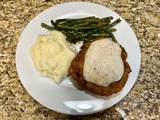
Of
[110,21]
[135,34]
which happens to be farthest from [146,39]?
[110,21]

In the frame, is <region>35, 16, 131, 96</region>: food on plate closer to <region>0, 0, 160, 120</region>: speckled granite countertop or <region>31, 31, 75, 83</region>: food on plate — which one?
<region>31, 31, 75, 83</region>: food on plate

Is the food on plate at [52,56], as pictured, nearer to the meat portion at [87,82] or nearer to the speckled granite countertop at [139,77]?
the meat portion at [87,82]

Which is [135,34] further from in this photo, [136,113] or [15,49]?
[15,49]

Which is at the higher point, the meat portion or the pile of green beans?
the pile of green beans

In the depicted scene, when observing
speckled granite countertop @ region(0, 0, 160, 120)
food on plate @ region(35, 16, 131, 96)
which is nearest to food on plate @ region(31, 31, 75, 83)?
food on plate @ region(35, 16, 131, 96)

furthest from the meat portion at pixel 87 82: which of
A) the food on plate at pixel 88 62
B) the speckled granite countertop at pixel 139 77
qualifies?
the speckled granite countertop at pixel 139 77

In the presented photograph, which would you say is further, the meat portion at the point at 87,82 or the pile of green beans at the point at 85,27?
the pile of green beans at the point at 85,27
